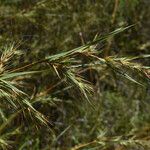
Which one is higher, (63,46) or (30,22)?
(30,22)

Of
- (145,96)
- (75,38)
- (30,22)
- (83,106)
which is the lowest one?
(145,96)

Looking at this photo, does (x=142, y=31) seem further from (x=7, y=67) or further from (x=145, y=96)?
(x=7, y=67)

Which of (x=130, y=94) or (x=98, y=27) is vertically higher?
(x=98, y=27)

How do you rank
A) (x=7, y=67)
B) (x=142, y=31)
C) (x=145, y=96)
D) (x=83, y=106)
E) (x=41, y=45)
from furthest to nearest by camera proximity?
(x=142, y=31)
(x=145, y=96)
(x=83, y=106)
(x=41, y=45)
(x=7, y=67)

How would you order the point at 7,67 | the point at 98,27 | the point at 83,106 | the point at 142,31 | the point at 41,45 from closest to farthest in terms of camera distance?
the point at 7,67 < the point at 41,45 < the point at 83,106 < the point at 98,27 < the point at 142,31

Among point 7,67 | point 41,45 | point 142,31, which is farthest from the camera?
point 142,31

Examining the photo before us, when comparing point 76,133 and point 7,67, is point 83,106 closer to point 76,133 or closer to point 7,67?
point 76,133

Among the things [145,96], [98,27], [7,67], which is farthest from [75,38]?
[7,67]

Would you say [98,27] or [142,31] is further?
[142,31]

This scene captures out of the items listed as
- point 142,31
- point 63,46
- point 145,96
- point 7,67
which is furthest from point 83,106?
point 7,67
